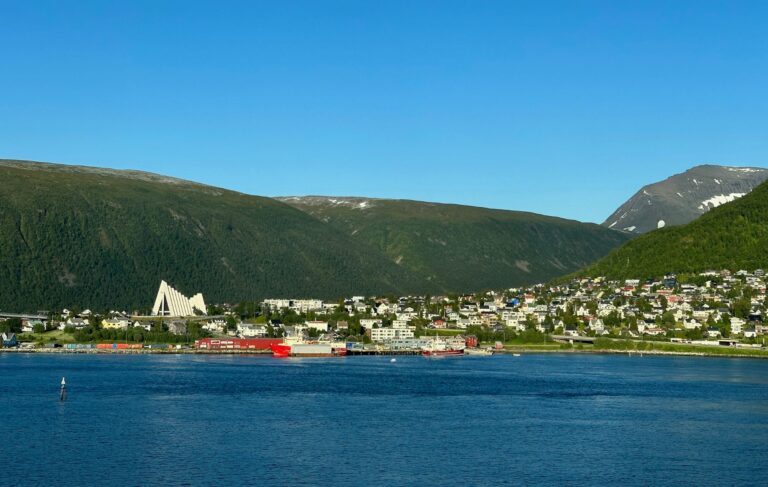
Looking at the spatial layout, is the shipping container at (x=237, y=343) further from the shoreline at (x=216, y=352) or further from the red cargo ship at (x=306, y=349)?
the red cargo ship at (x=306, y=349)

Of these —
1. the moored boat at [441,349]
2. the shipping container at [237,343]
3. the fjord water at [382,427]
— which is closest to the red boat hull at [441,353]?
the moored boat at [441,349]

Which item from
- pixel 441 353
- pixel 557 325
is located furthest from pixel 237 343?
pixel 557 325

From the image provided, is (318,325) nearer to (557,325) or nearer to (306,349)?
(306,349)

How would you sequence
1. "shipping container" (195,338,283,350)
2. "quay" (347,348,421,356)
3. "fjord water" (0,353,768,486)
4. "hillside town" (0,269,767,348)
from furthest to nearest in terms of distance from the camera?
1. "hillside town" (0,269,767,348)
2. "shipping container" (195,338,283,350)
3. "quay" (347,348,421,356)
4. "fjord water" (0,353,768,486)

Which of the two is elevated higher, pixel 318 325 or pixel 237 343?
pixel 318 325

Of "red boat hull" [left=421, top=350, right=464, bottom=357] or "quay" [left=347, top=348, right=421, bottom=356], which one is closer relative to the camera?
"red boat hull" [left=421, top=350, right=464, bottom=357]

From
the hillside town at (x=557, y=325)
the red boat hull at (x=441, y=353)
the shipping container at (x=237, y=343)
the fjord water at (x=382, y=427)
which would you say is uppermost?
the hillside town at (x=557, y=325)

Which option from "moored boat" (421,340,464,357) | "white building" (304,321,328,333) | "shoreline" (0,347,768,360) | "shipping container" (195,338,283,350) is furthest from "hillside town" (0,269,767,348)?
"shoreline" (0,347,768,360)

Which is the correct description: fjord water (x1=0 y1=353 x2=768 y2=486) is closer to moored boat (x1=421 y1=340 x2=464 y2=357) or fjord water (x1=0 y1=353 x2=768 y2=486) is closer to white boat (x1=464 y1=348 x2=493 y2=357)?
white boat (x1=464 y1=348 x2=493 y2=357)

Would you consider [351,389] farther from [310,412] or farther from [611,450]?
[611,450]
